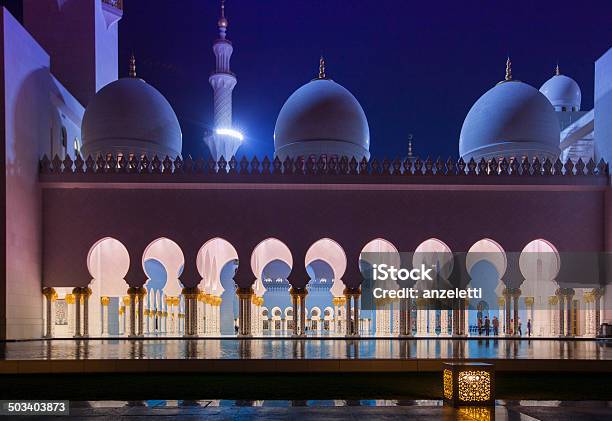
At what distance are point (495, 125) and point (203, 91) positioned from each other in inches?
603

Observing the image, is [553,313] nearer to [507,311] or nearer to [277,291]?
[507,311]

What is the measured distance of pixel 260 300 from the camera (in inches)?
517

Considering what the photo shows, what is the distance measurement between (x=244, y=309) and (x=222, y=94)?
965 cm

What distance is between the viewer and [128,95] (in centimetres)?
1161

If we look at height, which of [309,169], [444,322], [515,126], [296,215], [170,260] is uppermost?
[515,126]

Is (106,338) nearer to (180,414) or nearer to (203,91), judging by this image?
(180,414)

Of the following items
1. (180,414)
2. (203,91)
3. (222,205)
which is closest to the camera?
(180,414)

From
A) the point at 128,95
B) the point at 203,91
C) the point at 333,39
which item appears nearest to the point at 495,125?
the point at 128,95

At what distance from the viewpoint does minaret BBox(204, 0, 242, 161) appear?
17.9m

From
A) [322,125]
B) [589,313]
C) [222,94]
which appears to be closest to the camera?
[589,313]

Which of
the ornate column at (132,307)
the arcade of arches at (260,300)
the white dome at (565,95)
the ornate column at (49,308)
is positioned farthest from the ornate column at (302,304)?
the white dome at (565,95)

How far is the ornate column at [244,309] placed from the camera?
9977 mm

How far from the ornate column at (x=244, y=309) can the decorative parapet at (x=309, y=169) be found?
1798 mm

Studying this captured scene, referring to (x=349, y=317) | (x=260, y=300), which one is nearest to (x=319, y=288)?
(x=260, y=300)
